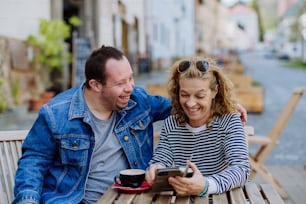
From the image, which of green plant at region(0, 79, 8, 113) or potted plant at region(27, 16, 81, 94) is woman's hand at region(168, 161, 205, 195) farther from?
potted plant at region(27, 16, 81, 94)

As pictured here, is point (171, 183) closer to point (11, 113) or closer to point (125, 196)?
point (125, 196)

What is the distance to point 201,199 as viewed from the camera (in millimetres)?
2500

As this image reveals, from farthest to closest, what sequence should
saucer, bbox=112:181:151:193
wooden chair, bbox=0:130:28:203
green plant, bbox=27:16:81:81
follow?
green plant, bbox=27:16:81:81 < wooden chair, bbox=0:130:28:203 < saucer, bbox=112:181:151:193

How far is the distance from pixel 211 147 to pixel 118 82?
0.53 meters

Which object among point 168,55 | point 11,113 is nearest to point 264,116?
point 11,113

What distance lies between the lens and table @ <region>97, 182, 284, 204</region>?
247 cm

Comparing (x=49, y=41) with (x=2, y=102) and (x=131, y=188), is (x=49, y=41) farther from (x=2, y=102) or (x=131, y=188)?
(x=131, y=188)

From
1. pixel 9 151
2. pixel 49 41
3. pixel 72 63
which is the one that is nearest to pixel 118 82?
pixel 9 151

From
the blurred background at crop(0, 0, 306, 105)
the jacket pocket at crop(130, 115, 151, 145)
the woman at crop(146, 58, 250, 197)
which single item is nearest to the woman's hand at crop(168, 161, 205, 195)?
the woman at crop(146, 58, 250, 197)

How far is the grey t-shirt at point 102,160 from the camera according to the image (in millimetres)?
2982

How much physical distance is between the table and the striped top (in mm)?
72

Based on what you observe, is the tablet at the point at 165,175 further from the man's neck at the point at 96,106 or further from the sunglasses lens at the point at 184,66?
the man's neck at the point at 96,106

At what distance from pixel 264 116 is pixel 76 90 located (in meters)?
10.2

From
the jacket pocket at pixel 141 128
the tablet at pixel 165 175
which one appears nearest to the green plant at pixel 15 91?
the jacket pocket at pixel 141 128
